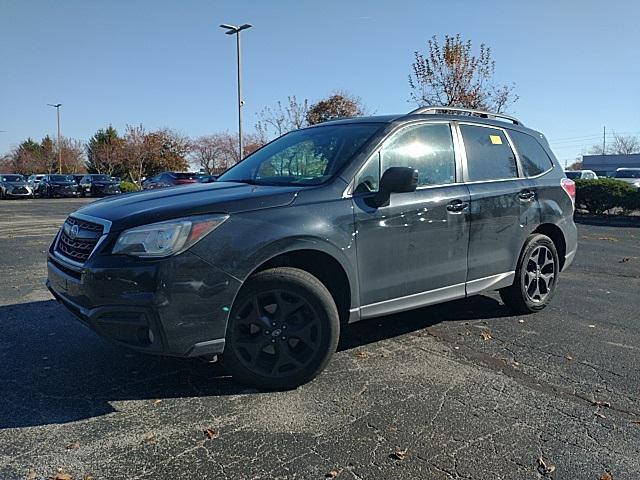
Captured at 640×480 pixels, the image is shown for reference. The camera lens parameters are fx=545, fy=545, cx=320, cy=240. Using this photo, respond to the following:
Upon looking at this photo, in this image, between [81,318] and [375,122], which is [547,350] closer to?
[375,122]

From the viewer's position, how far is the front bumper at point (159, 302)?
3115mm

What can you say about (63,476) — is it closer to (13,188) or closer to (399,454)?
(399,454)

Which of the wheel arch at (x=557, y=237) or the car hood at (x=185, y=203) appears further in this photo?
the wheel arch at (x=557, y=237)

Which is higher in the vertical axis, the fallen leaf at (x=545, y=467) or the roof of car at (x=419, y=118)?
the roof of car at (x=419, y=118)

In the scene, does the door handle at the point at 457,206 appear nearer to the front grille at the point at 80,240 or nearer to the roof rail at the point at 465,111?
the roof rail at the point at 465,111

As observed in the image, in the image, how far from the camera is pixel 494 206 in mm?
4785

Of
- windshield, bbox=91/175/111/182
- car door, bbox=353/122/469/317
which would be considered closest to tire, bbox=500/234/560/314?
car door, bbox=353/122/469/317

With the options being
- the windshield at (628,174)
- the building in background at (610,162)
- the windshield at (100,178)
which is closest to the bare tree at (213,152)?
the windshield at (100,178)

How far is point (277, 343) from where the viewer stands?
3.55 metres

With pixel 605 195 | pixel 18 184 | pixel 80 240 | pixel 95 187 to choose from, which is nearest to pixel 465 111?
pixel 80 240

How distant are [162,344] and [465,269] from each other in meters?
2.57

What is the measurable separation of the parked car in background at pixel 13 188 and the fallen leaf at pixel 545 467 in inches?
1483

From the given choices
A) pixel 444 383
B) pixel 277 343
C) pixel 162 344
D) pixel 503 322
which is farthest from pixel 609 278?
pixel 162 344

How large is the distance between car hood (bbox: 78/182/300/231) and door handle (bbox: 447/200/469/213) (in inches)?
54.4
